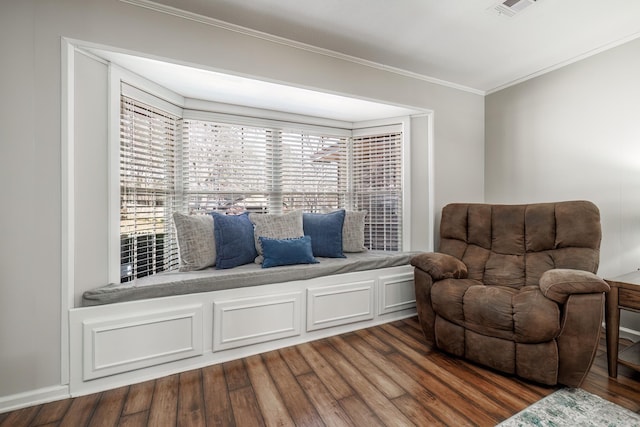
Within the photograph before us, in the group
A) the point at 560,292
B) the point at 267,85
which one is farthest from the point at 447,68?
the point at 560,292

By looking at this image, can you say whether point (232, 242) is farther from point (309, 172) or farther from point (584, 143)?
point (584, 143)

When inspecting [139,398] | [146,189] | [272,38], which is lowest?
[139,398]

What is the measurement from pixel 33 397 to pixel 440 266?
2702mm

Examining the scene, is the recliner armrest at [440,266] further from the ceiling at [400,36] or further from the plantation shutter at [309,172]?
the ceiling at [400,36]

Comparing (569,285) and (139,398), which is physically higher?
(569,285)

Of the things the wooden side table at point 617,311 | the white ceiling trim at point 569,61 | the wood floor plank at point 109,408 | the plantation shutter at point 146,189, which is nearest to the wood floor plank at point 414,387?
the wooden side table at point 617,311

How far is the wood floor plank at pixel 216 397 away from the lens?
1501 millimetres

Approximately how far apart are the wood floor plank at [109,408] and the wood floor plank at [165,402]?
0.16m

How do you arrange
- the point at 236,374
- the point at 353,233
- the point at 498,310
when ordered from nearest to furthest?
the point at 498,310, the point at 236,374, the point at 353,233

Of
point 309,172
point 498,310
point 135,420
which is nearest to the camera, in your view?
point 135,420

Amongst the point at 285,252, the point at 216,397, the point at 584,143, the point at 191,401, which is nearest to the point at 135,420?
the point at 191,401

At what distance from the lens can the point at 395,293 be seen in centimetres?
282

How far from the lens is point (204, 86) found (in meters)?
2.41

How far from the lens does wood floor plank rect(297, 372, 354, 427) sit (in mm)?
1487
